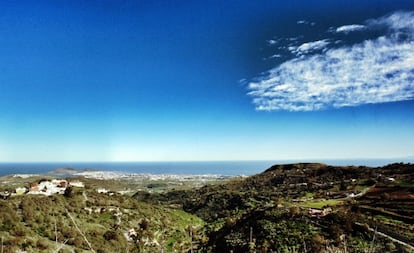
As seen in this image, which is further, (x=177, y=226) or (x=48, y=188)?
(x=177, y=226)

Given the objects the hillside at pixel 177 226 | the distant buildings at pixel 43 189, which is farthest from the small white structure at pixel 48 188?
the hillside at pixel 177 226

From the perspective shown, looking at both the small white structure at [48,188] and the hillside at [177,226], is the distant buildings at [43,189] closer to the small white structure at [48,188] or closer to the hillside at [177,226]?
the small white structure at [48,188]

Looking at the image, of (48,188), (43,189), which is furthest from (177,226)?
(43,189)

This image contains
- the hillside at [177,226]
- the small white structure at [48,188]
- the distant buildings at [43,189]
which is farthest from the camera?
the small white structure at [48,188]

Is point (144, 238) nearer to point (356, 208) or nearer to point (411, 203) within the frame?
point (356, 208)

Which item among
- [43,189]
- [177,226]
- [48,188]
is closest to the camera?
[43,189]

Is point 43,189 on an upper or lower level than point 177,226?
upper

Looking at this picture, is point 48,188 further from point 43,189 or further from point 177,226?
point 177,226

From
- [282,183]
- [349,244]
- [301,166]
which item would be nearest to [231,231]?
[349,244]

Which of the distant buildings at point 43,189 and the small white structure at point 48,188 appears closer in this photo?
the distant buildings at point 43,189

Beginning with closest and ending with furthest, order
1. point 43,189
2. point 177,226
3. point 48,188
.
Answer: point 43,189 < point 48,188 < point 177,226

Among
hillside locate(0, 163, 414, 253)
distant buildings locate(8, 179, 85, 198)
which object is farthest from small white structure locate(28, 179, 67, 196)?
hillside locate(0, 163, 414, 253)
